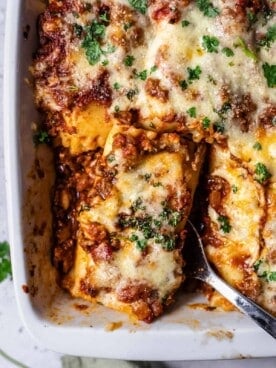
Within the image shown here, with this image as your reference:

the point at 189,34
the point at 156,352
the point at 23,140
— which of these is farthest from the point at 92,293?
the point at 189,34

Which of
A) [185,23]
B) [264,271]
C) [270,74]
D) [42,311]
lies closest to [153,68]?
[185,23]

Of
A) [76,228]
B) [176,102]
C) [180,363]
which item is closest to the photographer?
[176,102]

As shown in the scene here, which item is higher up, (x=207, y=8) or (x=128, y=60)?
(x=207, y=8)

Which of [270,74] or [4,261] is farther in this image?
[4,261]

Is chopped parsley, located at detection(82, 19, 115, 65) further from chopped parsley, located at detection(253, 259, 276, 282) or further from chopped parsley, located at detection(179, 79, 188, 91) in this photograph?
chopped parsley, located at detection(253, 259, 276, 282)

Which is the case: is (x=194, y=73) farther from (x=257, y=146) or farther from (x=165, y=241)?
(x=165, y=241)

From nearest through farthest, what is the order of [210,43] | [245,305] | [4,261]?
1. [210,43]
2. [245,305]
3. [4,261]

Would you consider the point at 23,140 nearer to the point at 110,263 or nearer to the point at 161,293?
the point at 110,263
